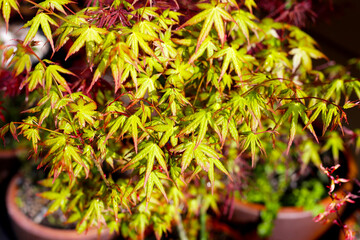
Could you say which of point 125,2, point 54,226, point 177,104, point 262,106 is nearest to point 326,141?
point 262,106

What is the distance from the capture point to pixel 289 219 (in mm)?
2141

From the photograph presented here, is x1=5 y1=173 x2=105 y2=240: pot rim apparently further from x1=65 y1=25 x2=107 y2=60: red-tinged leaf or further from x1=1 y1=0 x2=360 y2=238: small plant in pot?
x1=65 y1=25 x2=107 y2=60: red-tinged leaf

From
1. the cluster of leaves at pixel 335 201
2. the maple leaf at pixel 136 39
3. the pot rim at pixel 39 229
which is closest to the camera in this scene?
the maple leaf at pixel 136 39

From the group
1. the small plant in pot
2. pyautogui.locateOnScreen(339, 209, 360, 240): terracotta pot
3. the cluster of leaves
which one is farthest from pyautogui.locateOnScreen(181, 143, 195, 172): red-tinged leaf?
→ pyautogui.locateOnScreen(339, 209, 360, 240): terracotta pot

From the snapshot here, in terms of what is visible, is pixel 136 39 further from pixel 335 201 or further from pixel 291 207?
pixel 291 207

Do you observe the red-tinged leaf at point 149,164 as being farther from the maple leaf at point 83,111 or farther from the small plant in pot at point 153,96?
the maple leaf at point 83,111

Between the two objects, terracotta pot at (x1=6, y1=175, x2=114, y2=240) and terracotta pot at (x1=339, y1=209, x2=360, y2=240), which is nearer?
terracotta pot at (x1=6, y1=175, x2=114, y2=240)

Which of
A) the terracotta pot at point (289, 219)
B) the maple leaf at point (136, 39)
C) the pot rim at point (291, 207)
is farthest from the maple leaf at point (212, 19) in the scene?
the terracotta pot at point (289, 219)

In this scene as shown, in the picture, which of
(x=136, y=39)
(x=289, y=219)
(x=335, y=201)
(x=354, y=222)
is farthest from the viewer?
(x=354, y=222)

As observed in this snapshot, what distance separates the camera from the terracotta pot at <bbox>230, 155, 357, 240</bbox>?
84.0 inches

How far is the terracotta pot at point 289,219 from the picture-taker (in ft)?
7.00

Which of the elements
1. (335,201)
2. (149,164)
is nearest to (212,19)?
(149,164)

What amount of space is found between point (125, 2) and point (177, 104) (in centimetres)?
40

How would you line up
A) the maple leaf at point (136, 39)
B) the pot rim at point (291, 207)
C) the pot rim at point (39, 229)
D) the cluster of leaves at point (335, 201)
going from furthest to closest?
1. the pot rim at point (291, 207)
2. the pot rim at point (39, 229)
3. the cluster of leaves at point (335, 201)
4. the maple leaf at point (136, 39)
